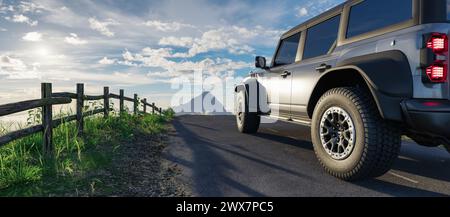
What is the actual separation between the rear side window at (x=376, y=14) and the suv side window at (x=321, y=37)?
348 millimetres

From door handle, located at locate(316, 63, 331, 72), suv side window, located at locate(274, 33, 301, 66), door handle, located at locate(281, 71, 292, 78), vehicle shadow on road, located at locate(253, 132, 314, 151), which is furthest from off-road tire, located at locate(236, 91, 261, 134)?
door handle, located at locate(316, 63, 331, 72)

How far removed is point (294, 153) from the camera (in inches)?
200

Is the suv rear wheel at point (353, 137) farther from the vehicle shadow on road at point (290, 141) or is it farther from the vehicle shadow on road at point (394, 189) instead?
the vehicle shadow on road at point (290, 141)

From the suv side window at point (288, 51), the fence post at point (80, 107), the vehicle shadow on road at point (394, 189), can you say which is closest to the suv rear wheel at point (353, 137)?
the vehicle shadow on road at point (394, 189)

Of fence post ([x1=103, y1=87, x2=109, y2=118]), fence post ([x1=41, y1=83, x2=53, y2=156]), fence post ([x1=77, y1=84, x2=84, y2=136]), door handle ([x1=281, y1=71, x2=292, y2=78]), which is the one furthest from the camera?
fence post ([x1=103, y1=87, x2=109, y2=118])

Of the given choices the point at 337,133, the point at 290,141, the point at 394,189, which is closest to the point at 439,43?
the point at 337,133

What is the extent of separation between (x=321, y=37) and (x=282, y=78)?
0.93 m

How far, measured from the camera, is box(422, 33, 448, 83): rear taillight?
8.81 feet

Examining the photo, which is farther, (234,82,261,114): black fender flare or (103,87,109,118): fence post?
(103,87,109,118): fence post

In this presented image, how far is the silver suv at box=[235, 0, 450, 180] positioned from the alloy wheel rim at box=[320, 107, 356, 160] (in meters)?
0.01

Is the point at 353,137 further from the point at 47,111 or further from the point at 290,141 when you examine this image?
the point at 47,111

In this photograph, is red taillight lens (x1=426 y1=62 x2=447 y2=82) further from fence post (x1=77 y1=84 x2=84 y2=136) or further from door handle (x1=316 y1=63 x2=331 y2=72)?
fence post (x1=77 y1=84 x2=84 y2=136)

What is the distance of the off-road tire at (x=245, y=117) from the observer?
711cm
